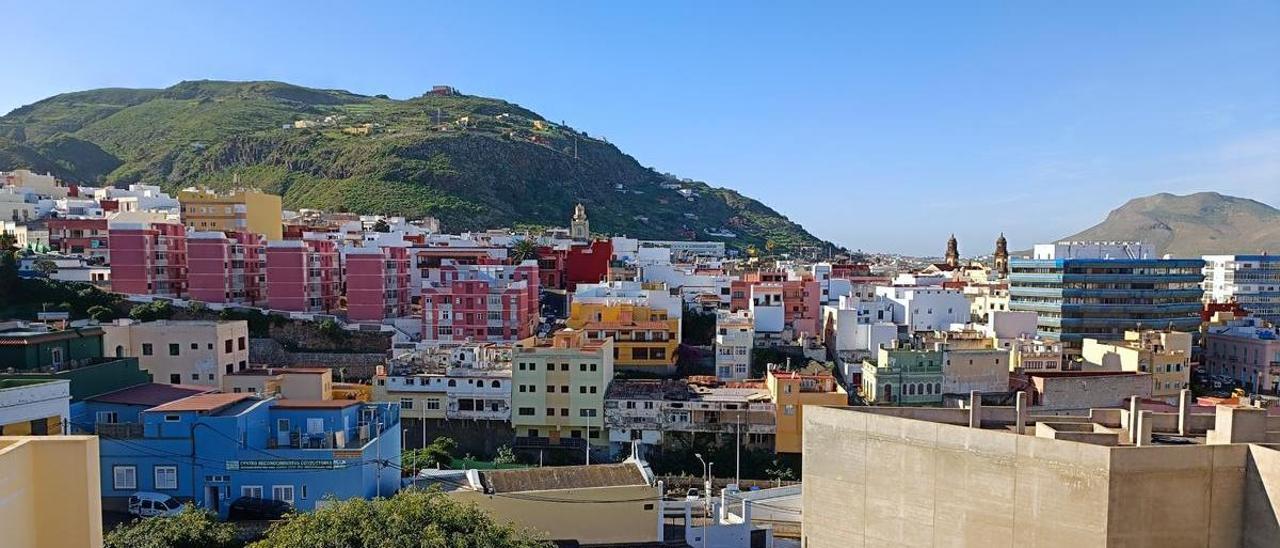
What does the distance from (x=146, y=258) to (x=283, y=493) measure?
86.7ft

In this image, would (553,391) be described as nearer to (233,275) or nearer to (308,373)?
(308,373)

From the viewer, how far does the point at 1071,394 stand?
101ft

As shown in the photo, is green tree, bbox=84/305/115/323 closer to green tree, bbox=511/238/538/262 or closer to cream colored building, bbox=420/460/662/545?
green tree, bbox=511/238/538/262

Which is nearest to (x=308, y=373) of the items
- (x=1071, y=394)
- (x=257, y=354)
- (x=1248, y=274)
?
(x=257, y=354)

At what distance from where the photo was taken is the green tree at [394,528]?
405 inches

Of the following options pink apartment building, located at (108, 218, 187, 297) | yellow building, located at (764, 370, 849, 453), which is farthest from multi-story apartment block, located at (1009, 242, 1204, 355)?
pink apartment building, located at (108, 218, 187, 297)

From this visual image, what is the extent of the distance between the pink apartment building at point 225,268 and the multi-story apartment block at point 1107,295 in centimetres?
4180

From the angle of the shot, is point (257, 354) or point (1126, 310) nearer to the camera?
point (257, 354)

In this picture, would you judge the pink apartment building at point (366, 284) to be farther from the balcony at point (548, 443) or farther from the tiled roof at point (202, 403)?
the tiled roof at point (202, 403)

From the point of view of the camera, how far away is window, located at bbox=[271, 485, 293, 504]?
60.6ft

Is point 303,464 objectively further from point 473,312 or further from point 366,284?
point 366,284

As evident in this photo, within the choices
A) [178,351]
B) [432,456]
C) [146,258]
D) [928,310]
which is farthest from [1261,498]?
[146,258]

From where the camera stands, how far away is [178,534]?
13.3 m

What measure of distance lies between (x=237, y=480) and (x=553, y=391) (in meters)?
12.9
